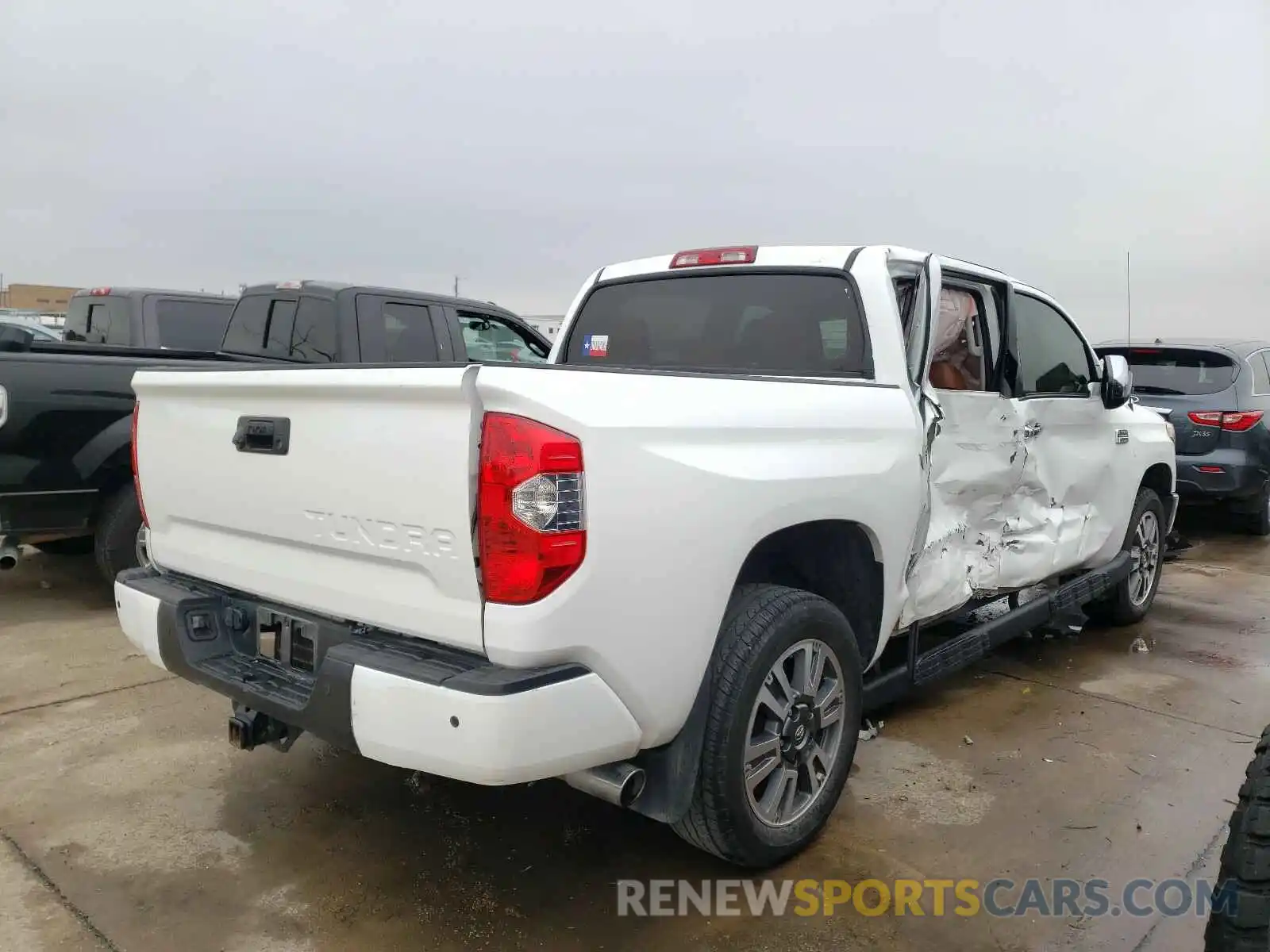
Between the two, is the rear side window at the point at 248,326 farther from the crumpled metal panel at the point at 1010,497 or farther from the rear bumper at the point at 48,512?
the crumpled metal panel at the point at 1010,497

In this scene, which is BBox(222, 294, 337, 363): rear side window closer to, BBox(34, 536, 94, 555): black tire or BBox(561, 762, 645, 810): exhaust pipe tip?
BBox(34, 536, 94, 555): black tire

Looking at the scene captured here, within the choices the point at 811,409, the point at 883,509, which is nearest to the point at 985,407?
the point at 883,509

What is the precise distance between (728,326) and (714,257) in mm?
352

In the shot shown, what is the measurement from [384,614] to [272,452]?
0.60 meters

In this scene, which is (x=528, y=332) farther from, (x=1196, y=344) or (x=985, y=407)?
(x=1196, y=344)

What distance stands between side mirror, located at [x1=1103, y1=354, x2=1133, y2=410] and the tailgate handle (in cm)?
384

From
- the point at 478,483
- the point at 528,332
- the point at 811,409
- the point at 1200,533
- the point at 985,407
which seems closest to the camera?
the point at 478,483

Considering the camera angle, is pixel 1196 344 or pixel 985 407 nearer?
pixel 985 407

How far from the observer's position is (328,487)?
2473mm

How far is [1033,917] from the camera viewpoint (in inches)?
107

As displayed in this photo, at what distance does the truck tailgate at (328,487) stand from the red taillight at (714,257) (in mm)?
1833

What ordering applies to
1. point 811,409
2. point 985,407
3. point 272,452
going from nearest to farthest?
1. point 272,452
2. point 811,409
3. point 985,407

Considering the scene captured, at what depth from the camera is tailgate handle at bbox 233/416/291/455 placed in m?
2.58

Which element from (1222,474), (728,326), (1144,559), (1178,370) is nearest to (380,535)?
(728,326)
